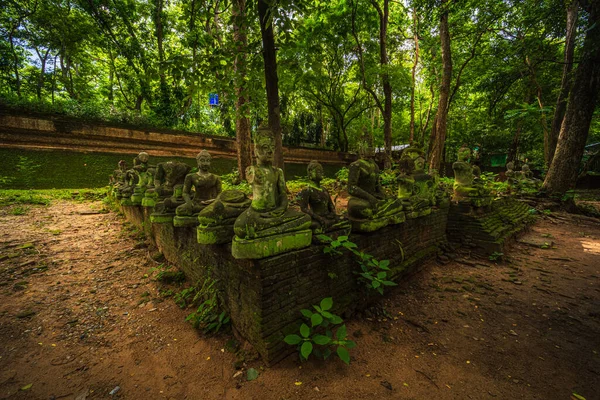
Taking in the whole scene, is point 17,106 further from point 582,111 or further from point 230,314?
point 582,111

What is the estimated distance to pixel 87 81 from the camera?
17000 millimetres

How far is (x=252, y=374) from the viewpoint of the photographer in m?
2.19

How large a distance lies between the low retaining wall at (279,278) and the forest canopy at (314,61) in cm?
183

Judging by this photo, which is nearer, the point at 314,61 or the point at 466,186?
the point at 466,186

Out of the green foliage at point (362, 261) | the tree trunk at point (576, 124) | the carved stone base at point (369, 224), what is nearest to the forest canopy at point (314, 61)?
the tree trunk at point (576, 124)

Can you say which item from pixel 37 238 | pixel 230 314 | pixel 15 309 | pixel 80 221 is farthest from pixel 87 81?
pixel 230 314

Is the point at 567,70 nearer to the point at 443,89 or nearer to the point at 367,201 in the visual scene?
the point at 443,89

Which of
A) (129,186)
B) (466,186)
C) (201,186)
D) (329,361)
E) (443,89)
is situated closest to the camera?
(329,361)

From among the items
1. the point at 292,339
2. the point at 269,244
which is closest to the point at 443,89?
the point at 269,244

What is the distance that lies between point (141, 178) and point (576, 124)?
44.1 feet

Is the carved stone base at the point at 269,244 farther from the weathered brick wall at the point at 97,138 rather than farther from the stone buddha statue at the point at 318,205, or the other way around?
the weathered brick wall at the point at 97,138

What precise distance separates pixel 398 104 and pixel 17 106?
812 inches

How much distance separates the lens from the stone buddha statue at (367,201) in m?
3.12

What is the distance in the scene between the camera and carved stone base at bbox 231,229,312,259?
2.08 m
